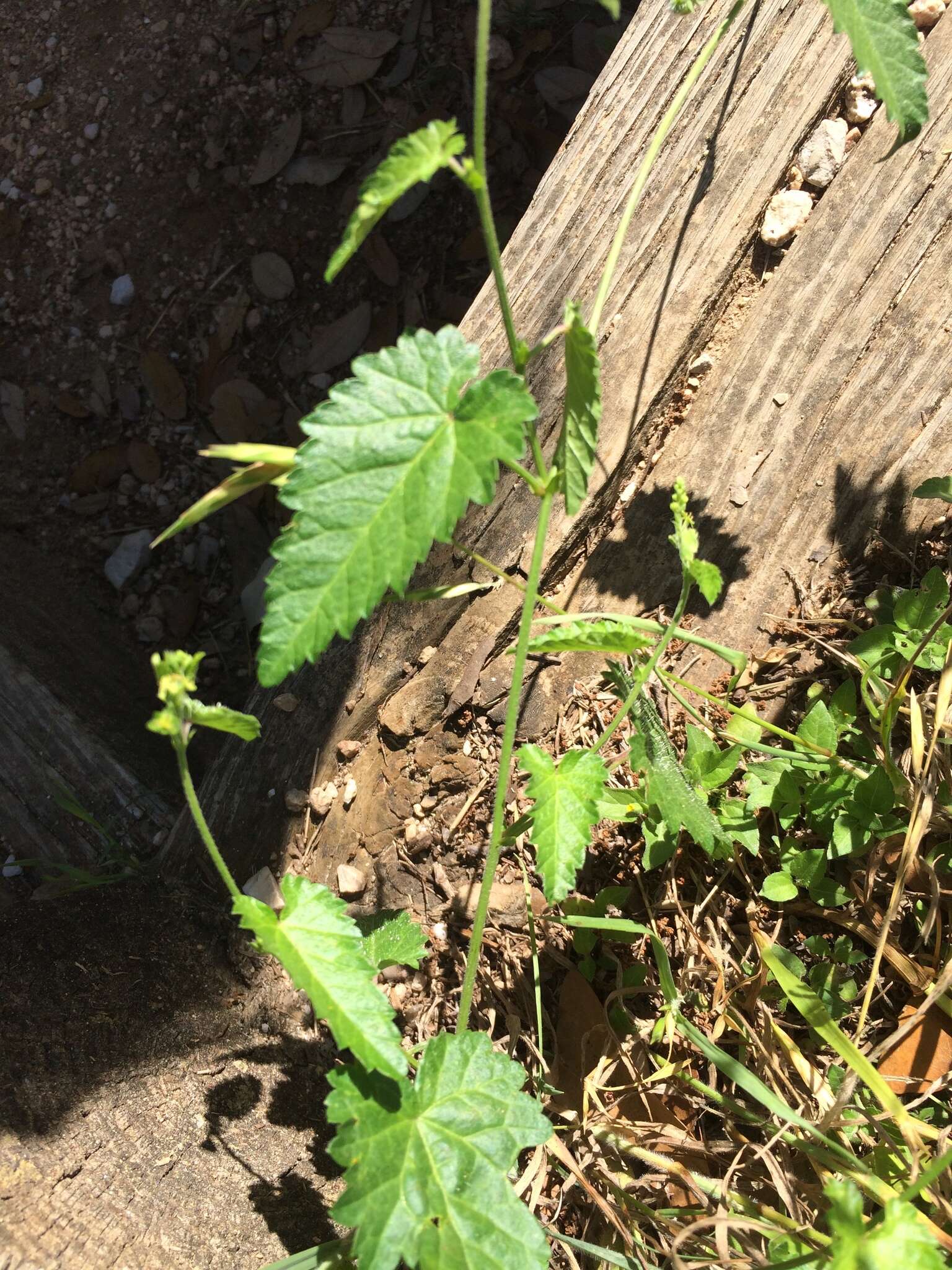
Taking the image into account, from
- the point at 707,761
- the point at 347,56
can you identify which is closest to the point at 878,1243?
the point at 707,761

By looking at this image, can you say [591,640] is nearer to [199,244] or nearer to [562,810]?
[562,810]

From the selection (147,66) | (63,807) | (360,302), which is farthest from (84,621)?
(147,66)

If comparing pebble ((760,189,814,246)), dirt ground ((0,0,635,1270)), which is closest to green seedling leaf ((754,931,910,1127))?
pebble ((760,189,814,246))

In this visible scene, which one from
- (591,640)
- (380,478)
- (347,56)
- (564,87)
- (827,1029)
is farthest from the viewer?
(347,56)

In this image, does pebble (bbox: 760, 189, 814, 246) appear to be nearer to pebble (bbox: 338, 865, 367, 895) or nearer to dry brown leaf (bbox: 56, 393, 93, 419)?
pebble (bbox: 338, 865, 367, 895)

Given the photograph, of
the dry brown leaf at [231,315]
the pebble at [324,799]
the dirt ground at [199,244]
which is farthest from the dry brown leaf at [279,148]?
the pebble at [324,799]

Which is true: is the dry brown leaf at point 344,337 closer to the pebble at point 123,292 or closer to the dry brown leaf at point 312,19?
the pebble at point 123,292

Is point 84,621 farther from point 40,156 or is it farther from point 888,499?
point 888,499
